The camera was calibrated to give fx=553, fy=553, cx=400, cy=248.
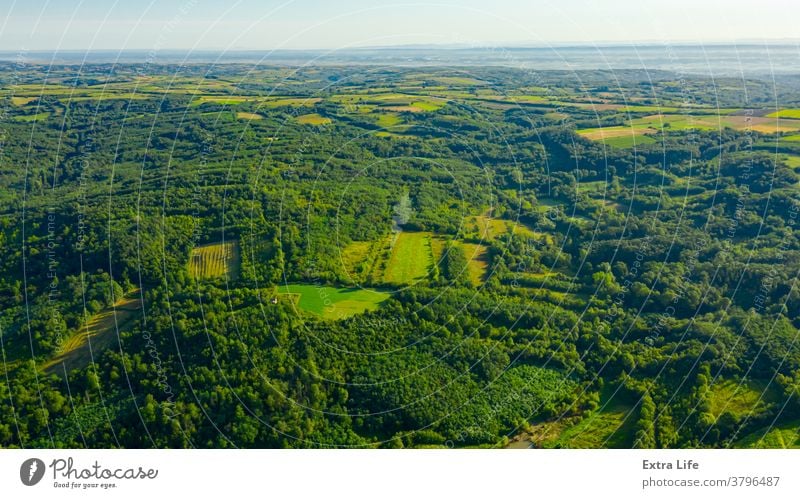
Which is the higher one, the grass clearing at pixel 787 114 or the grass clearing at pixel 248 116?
the grass clearing at pixel 248 116

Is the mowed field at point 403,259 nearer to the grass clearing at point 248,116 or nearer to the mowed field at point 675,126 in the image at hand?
the mowed field at point 675,126

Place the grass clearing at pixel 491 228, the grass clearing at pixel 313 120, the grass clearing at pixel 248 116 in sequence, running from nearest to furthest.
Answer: the grass clearing at pixel 491 228
the grass clearing at pixel 313 120
the grass clearing at pixel 248 116

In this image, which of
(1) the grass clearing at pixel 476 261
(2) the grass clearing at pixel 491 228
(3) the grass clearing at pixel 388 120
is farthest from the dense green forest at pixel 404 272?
(3) the grass clearing at pixel 388 120

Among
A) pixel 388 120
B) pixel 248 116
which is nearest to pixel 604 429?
pixel 388 120

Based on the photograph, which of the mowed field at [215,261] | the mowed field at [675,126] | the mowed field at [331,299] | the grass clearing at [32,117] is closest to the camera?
the mowed field at [331,299]

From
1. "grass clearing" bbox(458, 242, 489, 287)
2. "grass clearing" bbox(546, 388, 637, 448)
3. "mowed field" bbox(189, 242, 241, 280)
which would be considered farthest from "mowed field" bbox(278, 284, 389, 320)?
"grass clearing" bbox(546, 388, 637, 448)

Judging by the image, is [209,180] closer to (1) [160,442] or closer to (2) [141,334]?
(2) [141,334]

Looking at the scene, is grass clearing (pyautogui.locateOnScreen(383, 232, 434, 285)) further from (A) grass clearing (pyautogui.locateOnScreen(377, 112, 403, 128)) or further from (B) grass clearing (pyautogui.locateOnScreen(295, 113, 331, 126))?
(B) grass clearing (pyautogui.locateOnScreen(295, 113, 331, 126))
